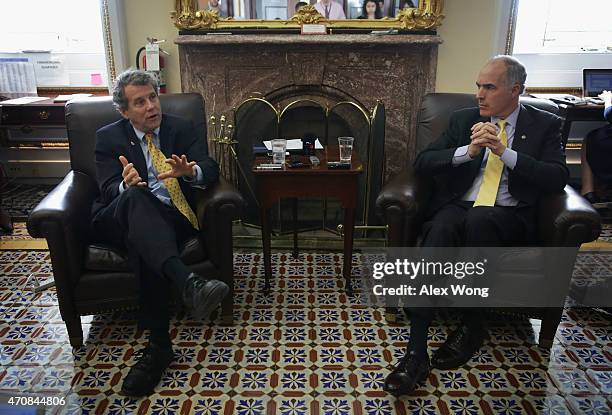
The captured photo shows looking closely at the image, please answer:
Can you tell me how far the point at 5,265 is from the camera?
2646mm

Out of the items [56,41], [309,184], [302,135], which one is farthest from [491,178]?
[56,41]

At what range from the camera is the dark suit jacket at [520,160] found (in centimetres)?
191

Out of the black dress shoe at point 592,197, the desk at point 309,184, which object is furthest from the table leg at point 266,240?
the black dress shoe at point 592,197

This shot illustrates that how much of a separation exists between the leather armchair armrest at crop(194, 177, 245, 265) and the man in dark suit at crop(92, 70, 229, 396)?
0.27 ft

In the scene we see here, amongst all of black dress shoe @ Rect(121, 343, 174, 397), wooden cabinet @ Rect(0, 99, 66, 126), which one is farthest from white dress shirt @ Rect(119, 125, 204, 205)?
wooden cabinet @ Rect(0, 99, 66, 126)

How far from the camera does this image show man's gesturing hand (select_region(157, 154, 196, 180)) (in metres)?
1.87

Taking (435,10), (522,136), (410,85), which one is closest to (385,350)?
(522,136)

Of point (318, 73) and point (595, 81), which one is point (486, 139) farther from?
point (595, 81)

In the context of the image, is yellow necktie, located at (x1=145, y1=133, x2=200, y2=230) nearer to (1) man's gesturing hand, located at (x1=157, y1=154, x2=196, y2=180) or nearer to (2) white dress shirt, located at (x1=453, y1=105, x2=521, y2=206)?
(1) man's gesturing hand, located at (x1=157, y1=154, x2=196, y2=180)

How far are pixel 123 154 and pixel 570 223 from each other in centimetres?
174

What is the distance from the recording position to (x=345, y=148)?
2.25 m

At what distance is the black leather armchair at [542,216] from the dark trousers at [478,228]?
6 cm

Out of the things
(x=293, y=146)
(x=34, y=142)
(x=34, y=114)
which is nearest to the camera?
(x=293, y=146)

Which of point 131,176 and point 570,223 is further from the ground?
point 131,176
